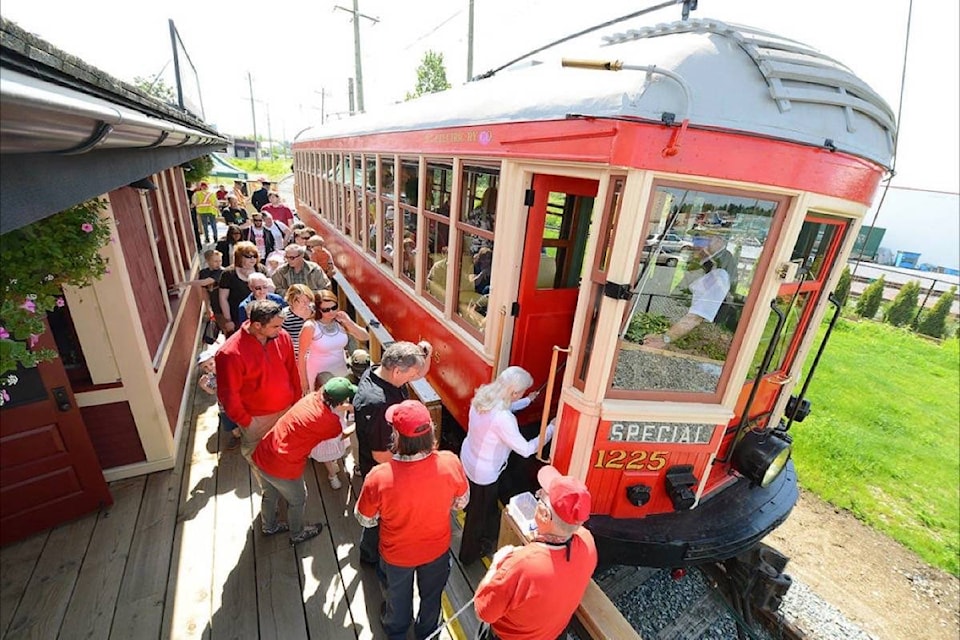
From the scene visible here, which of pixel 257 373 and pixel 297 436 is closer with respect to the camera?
pixel 297 436

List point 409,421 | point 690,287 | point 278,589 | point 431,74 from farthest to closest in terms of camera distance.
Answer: point 431,74, point 278,589, point 690,287, point 409,421

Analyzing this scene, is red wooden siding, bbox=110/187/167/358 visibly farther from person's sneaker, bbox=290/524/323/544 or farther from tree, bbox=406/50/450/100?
tree, bbox=406/50/450/100

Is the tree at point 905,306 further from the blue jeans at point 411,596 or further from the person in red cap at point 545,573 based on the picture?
the blue jeans at point 411,596

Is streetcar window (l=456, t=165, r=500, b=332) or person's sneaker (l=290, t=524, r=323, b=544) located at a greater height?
streetcar window (l=456, t=165, r=500, b=332)

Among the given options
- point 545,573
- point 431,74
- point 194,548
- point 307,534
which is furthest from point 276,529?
point 431,74

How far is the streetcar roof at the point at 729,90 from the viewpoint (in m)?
1.94

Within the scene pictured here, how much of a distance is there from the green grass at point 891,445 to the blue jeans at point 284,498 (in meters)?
6.48

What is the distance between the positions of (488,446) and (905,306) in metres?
17.5

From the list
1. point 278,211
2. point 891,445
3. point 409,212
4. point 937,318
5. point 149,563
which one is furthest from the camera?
point 937,318

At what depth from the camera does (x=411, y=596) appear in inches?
86.0

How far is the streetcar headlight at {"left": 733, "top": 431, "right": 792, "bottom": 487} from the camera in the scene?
2.96 metres

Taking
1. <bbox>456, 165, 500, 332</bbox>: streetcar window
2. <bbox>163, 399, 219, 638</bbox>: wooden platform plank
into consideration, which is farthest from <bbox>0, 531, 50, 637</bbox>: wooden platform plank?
<bbox>456, 165, 500, 332</bbox>: streetcar window

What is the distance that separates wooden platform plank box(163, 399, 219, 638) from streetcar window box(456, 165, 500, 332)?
2.29 meters

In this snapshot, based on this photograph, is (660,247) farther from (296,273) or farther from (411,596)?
(296,273)
